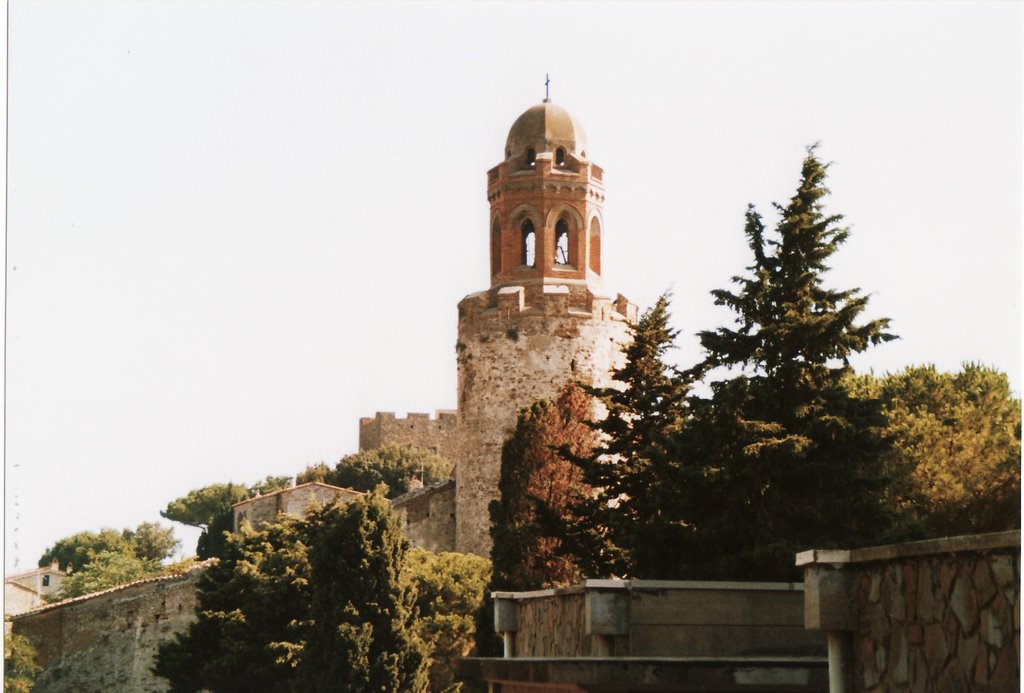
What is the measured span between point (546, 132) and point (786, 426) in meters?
32.9

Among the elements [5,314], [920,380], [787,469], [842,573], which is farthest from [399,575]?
[842,573]

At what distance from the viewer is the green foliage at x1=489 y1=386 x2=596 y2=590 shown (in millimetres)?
35781

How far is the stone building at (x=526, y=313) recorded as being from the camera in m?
52.7

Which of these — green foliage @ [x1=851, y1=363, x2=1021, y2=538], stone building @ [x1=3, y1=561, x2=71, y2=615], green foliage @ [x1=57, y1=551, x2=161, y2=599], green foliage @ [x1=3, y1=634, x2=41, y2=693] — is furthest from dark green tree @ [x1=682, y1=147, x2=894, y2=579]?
green foliage @ [x1=57, y1=551, x2=161, y2=599]

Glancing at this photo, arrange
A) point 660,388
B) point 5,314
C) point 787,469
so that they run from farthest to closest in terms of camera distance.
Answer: point 660,388
point 787,469
point 5,314

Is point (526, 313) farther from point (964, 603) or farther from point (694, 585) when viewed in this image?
point (964, 603)

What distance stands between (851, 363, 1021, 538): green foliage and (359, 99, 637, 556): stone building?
11825mm

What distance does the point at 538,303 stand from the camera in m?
53.2

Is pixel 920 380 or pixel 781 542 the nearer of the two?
pixel 781 542

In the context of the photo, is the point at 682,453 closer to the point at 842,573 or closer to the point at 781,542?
the point at 781,542

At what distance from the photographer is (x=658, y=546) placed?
936 inches

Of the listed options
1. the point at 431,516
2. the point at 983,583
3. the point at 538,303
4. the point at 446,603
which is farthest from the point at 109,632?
the point at 983,583

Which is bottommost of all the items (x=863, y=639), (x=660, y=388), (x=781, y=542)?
(x=863, y=639)

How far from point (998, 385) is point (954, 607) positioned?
3625cm
